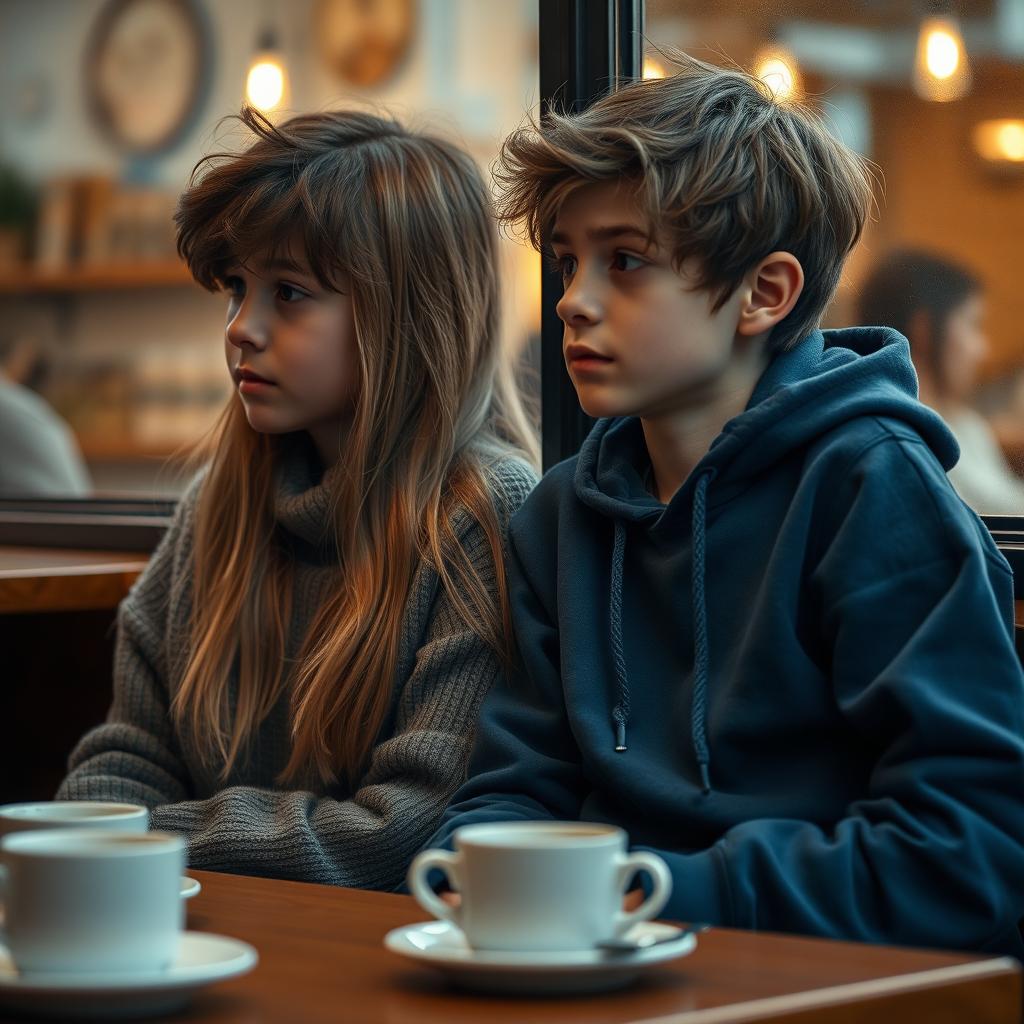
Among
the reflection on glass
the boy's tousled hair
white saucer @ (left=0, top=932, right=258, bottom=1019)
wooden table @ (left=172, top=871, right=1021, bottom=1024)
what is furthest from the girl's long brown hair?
white saucer @ (left=0, top=932, right=258, bottom=1019)

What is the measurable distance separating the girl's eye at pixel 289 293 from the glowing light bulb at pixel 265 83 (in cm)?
138

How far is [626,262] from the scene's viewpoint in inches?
52.1

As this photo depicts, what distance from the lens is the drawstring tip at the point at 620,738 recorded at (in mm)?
1285

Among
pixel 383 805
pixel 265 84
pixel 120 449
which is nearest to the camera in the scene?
pixel 383 805

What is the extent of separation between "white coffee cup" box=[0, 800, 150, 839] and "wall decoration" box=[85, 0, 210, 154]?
2.87 m

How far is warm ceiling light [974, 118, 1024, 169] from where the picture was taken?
1488 mm

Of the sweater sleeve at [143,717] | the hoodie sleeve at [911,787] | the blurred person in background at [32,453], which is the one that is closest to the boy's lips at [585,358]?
the hoodie sleeve at [911,787]

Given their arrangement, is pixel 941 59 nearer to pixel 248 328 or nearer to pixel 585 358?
pixel 585 358

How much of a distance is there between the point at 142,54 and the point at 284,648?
2.44m

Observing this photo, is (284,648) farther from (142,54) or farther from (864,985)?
(142,54)

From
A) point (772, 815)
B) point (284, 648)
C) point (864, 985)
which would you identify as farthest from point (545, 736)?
point (864, 985)

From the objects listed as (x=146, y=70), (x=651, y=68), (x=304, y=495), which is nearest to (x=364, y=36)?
(x=146, y=70)

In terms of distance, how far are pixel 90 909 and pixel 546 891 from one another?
0.68 ft

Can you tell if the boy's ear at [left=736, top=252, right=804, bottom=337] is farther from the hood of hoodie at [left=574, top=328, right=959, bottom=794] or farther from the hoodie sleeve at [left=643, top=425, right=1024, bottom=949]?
the hoodie sleeve at [left=643, top=425, right=1024, bottom=949]
